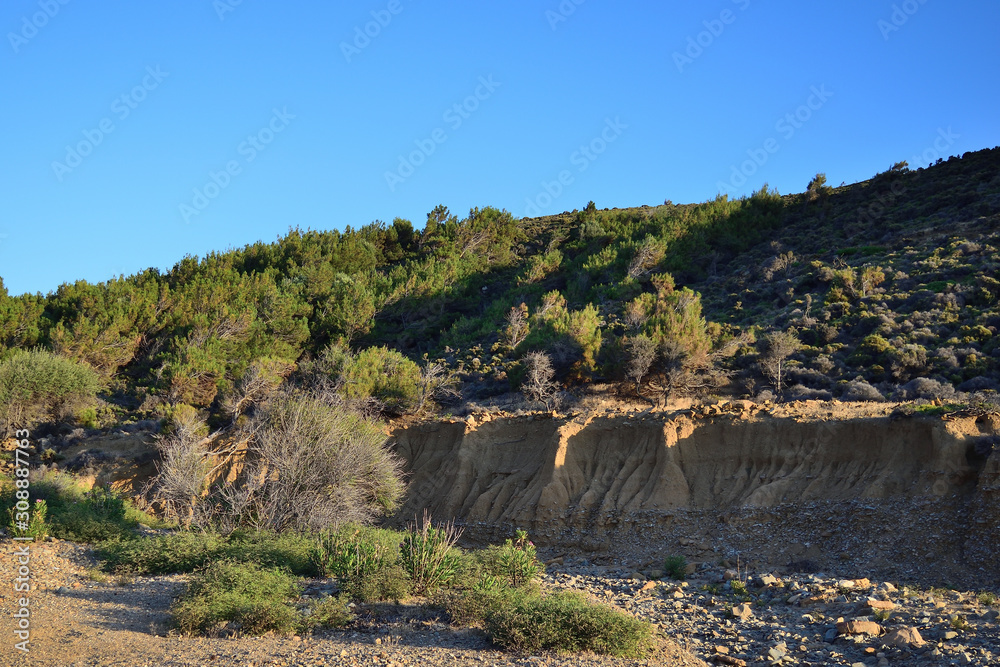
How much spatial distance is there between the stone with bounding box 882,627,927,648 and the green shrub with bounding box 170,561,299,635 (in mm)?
8241

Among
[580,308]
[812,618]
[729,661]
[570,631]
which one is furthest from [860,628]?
[580,308]

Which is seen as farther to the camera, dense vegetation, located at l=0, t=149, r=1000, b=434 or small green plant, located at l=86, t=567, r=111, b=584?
dense vegetation, located at l=0, t=149, r=1000, b=434

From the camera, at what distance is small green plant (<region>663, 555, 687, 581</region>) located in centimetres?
1673

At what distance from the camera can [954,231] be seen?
3866 cm

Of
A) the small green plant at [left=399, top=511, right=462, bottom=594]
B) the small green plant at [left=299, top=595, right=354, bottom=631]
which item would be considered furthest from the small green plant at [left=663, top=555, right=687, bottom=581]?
the small green plant at [left=299, top=595, right=354, bottom=631]

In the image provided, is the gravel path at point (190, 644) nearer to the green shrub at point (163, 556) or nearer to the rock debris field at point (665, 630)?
the rock debris field at point (665, 630)

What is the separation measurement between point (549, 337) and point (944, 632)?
23029 mm

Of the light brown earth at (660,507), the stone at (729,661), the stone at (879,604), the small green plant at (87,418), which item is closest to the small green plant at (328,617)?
the light brown earth at (660,507)

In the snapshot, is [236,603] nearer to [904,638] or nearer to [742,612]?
[742,612]

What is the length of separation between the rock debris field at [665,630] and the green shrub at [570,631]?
0.80 ft

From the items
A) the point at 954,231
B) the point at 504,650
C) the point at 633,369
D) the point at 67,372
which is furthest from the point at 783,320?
the point at 67,372

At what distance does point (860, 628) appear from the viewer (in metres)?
11.3

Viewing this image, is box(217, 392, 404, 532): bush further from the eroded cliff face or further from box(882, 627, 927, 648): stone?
box(882, 627, 927, 648): stone

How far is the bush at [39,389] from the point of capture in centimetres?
3044
